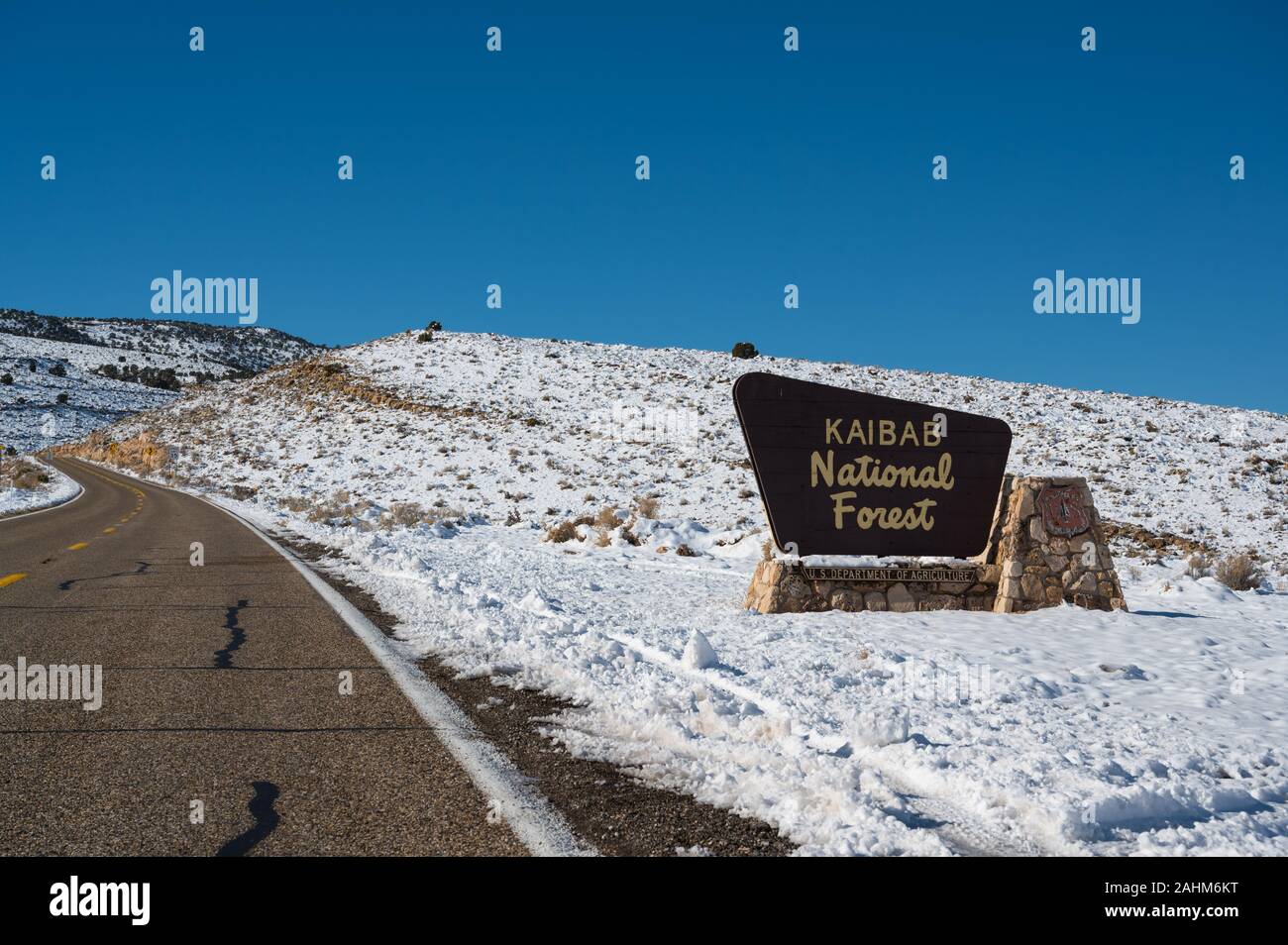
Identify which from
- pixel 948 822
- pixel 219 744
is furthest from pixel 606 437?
pixel 948 822

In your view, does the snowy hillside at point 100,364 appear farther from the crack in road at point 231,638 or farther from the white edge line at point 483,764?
the white edge line at point 483,764

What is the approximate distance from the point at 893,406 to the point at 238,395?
71764 millimetres

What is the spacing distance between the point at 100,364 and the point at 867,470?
146213mm

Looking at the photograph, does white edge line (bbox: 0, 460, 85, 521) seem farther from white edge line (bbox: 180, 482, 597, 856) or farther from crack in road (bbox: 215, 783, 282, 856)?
crack in road (bbox: 215, 783, 282, 856)

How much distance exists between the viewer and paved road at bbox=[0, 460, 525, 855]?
10.8ft

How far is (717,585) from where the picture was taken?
36.6 feet

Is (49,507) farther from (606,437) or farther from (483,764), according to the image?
(483,764)

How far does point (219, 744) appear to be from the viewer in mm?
4371

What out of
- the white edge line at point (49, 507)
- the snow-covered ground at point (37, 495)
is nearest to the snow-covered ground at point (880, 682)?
the white edge line at point (49, 507)

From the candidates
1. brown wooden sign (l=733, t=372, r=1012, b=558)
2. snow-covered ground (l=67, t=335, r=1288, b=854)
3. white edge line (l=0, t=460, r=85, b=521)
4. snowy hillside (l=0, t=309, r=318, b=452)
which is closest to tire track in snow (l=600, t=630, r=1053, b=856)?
snow-covered ground (l=67, t=335, r=1288, b=854)

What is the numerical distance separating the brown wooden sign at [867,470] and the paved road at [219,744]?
4.71 metres

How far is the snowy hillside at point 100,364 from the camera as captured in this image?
88.8m

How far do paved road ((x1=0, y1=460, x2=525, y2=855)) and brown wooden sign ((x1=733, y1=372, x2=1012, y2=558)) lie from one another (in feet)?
15.5
